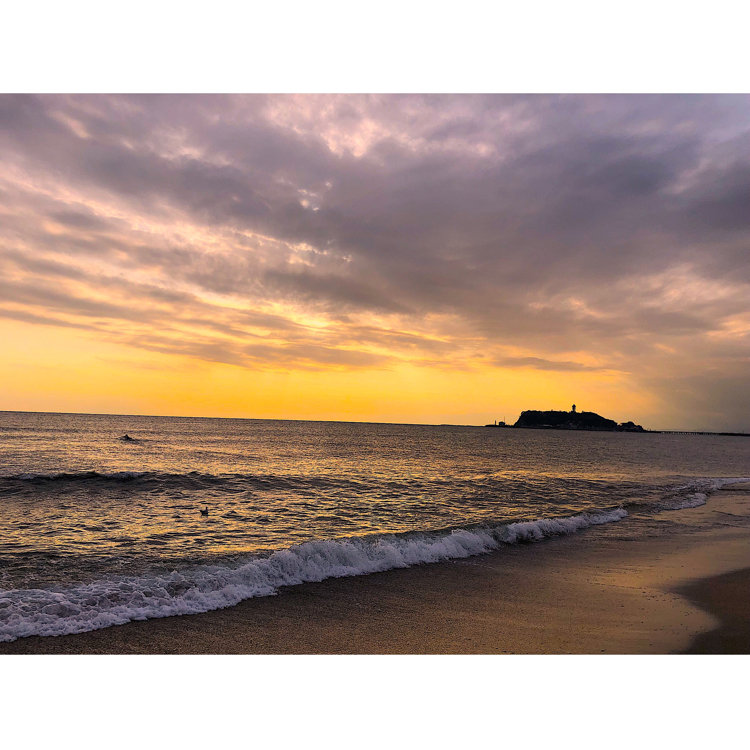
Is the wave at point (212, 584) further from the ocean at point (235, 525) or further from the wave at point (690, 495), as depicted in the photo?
the wave at point (690, 495)

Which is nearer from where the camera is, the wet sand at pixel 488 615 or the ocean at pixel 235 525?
the wet sand at pixel 488 615

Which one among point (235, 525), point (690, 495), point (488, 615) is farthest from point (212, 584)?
point (690, 495)

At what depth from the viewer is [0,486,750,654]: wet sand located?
23.4 ft

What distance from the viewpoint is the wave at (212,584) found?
303 inches

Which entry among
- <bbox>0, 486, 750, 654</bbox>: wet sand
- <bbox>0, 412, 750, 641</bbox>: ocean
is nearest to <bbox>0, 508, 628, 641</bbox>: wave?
<bbox>0, 412, 750, 641</bbox>: ocean

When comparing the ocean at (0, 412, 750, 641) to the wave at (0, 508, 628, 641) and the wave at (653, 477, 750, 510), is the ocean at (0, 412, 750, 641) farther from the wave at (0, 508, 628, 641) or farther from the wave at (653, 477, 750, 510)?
the wave at (653, 477, 750, 510)

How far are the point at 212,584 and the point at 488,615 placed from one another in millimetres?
5223

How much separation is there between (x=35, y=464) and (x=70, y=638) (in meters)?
30.0

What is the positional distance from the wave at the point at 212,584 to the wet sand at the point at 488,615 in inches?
12.8

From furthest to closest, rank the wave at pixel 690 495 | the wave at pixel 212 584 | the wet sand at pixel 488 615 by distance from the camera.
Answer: the wave at pixel 690 495, the wave at pixel 212 584, the wet sand at pixel 488 615

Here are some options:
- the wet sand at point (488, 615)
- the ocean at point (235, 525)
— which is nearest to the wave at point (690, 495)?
the ocean at point (235, 525)

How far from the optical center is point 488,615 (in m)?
8.47

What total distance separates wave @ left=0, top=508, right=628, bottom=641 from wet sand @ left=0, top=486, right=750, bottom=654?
33cm

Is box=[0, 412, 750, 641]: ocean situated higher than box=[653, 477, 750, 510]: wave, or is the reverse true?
box=[653, 477, 750, 510]: wave
